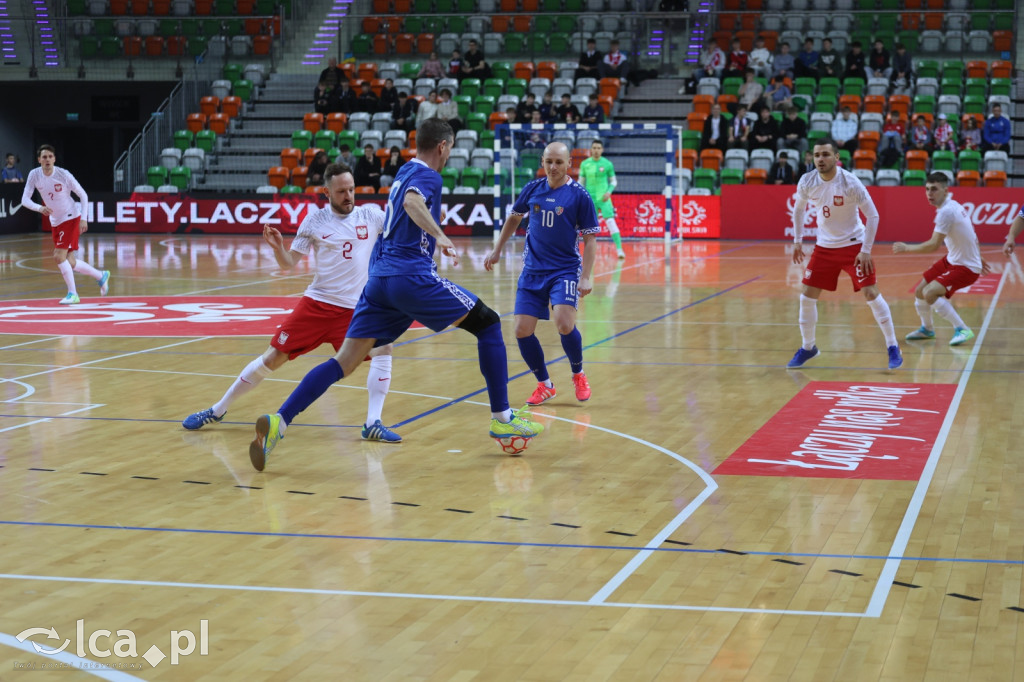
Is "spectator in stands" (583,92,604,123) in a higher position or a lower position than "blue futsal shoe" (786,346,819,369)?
higher

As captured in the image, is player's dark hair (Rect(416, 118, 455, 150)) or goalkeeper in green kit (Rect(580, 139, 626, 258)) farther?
goalkeeper in green kit (Rect(580, 139, 626, 258))

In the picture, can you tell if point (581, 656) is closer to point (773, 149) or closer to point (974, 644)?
point (974, 644)

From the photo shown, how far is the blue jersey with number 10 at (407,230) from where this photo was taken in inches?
271

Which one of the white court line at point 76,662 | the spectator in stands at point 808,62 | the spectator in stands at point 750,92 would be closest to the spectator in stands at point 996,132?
the spectator in stands at point 808,62

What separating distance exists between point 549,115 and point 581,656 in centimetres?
2377

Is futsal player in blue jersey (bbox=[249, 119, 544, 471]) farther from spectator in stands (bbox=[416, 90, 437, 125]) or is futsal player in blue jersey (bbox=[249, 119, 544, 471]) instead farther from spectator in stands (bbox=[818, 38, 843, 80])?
spectator in stands (bbox=[818, 38, 843, 80])

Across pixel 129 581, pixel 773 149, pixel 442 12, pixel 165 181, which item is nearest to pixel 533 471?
pixel 129 581

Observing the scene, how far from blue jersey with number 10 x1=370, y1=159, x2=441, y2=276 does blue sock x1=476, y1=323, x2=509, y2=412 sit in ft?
1.62

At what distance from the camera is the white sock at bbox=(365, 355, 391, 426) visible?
25.5 ft

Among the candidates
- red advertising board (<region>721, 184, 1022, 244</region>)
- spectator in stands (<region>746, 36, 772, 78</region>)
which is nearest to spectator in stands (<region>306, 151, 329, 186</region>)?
red advertising board (<region>721, 184, 1022, 244</region>)

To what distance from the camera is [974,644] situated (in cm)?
427

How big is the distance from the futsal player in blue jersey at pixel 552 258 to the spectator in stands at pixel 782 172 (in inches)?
670

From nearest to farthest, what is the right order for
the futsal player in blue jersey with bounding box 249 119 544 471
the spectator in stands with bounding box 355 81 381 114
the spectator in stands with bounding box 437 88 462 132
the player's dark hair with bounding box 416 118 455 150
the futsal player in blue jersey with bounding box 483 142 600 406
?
the futsal player in blue jersey with bounding box 249 119 544 471 < the player's dark hair with bounding box 416 118 455 150 < the futsal player in blue jersey with bounding box 483 142 600 406 < the spectator in stands with bounding box 437 88 462 132 < the spectator in stands with bounding box 355 81 381 114

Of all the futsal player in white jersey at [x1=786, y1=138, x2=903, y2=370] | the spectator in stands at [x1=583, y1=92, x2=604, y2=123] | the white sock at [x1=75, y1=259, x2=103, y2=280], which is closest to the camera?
the futsal player in white jersey at [x1=786, y1=138, x2=903, y2=370]
